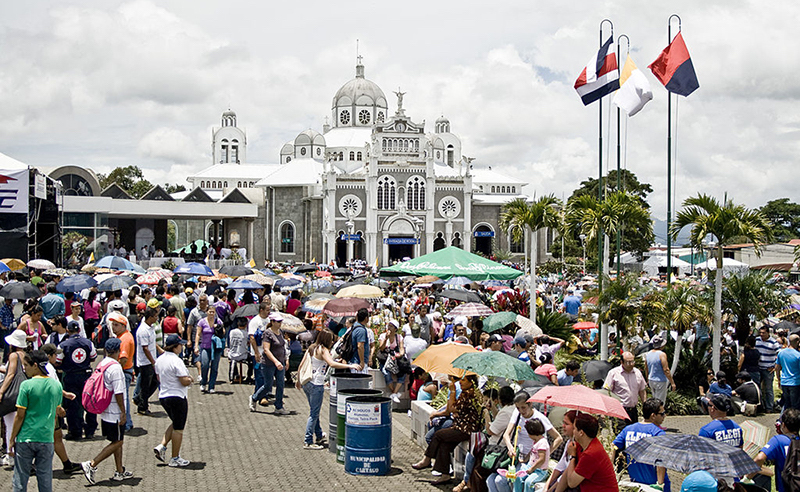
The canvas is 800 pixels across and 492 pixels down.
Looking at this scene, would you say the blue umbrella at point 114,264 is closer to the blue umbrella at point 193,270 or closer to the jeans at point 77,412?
the blue umbrella at point 193,270

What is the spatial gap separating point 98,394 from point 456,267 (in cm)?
1053

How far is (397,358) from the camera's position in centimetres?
1234

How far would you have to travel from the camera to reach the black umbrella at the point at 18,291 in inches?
609

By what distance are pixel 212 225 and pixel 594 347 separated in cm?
7178

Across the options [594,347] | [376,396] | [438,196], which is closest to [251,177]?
[438,196]

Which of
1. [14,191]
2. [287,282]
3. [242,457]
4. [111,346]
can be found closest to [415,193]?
[14,191]

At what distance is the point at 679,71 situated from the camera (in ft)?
53.6

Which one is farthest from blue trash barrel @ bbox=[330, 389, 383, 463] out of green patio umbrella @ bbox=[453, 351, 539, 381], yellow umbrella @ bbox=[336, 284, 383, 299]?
yellow umbrella @ bbox=[336, 284, 383, 299]

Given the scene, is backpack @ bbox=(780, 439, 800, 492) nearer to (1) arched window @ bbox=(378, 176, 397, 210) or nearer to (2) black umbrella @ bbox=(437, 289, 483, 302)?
(2) black umbrella @ bbox=(437, 289, 483, 302)

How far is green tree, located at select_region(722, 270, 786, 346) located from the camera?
1460 cm

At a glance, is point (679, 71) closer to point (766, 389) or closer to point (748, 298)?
point (748, 298)

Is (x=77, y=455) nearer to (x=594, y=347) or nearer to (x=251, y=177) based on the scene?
(x=594, y=347)

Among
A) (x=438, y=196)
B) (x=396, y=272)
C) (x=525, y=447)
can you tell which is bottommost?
(x=525, y=447)

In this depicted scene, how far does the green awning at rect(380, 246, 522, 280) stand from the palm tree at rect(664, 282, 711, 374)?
5273 mm
